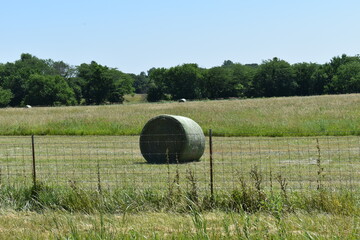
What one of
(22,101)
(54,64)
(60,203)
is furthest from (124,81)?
(60,203)

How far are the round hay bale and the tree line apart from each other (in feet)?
268

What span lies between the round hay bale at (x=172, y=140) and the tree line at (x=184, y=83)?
8155 cm

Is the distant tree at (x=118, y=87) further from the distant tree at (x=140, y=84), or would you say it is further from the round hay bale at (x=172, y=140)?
the round hay bale at (x=172, y=140)

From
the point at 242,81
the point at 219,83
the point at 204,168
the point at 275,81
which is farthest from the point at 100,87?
the point at 204,168

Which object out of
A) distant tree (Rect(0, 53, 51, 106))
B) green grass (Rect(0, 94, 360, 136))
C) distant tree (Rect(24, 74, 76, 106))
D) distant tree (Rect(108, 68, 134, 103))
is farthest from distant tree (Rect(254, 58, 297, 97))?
green grass (Rect(0, 94, 360, 136))

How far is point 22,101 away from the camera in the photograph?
104750mm

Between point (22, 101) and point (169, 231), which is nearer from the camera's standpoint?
point (169, 231)

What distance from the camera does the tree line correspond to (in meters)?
106

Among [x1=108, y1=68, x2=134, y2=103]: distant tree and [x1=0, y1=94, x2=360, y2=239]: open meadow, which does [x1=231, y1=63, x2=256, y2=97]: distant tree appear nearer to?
[x1=108, y1=68, x2=134, y2=103]: distant tree

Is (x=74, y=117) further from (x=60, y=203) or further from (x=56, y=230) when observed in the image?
(x=56, y=230)

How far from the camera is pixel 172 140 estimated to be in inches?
752

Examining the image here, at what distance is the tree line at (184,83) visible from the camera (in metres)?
106

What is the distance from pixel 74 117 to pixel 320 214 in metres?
30.3

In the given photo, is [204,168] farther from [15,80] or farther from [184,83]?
[184,83]
